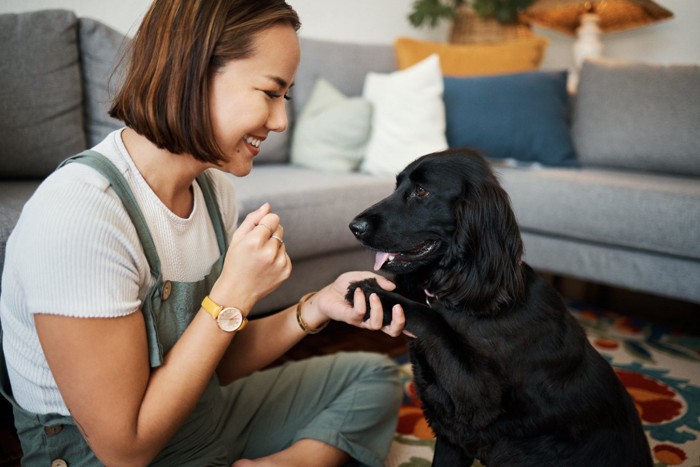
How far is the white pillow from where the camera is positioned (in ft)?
8.53

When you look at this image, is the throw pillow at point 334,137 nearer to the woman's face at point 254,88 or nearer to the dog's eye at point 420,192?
the dog's eye at point 420,192

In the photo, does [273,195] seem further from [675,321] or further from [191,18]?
[675,321]

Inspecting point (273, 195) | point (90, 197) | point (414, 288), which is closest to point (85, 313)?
point (90, 197)

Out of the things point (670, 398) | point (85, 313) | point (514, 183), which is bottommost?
point (670, 398)

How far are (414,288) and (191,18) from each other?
674 millimetres

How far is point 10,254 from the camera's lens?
902mm

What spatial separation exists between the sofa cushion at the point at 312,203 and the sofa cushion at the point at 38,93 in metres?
0.59

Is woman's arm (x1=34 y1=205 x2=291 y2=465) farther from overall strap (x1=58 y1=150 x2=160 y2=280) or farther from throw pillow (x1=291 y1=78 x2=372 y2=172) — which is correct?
throw pillow (x1=291 y1=78 x2=372 y2=172)

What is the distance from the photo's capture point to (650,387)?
183cm

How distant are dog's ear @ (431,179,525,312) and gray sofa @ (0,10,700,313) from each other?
86 cm

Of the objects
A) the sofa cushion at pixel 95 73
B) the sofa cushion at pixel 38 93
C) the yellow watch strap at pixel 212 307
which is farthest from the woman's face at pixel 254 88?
the sofa cushion at pixel 95 73

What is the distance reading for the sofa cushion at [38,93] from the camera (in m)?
1.72

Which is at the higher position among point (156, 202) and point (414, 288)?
point (156, 202)

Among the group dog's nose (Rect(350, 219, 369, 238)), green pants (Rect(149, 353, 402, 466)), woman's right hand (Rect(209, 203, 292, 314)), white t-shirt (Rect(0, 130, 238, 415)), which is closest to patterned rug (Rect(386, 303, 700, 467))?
green pants (Rect(149, 353, 402, 466))
